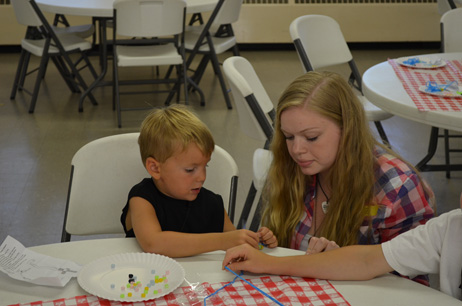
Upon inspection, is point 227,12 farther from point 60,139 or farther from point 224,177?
point 224,177

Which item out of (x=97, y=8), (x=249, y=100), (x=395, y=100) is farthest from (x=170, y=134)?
(x=97, y=8)

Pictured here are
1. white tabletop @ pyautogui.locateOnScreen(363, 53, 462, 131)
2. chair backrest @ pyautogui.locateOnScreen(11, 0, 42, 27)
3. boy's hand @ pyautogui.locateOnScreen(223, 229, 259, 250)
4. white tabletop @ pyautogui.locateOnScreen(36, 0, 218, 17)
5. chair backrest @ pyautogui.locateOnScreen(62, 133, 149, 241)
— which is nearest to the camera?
boy's hand @ pyautogui.locateOnScreen(223, 229, 259, 250)

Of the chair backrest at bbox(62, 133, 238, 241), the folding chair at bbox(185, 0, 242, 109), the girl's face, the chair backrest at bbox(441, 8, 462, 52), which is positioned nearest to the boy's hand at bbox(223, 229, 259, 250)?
the girl's face

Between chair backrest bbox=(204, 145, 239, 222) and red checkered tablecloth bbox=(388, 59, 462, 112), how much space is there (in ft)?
2.87

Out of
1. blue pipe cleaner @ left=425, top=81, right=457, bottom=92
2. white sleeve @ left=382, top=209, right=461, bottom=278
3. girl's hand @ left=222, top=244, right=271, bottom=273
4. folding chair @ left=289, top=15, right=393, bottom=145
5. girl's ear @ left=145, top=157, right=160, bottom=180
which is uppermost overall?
white sleeve @ left=382, top=209, right=461, bottom=278

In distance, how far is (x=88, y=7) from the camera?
4.61m

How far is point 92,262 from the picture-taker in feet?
4.66

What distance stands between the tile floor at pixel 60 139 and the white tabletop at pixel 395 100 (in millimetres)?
807

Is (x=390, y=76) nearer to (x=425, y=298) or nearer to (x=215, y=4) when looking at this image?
(x=425, y=298)

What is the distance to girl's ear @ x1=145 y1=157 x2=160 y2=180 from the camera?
5.62 feet

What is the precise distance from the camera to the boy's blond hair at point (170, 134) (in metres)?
1.67

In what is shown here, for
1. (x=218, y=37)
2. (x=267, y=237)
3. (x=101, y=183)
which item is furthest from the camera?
(x=218, y=37)

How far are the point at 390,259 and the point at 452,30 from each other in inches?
110

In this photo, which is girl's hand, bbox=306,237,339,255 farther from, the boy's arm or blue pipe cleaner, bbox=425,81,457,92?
blue pipe cleaner, bbox=425,81,457,92
